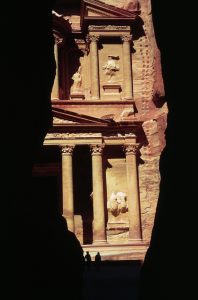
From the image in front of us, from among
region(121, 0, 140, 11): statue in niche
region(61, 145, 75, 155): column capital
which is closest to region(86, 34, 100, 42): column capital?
region(121, 0, 140, 11): statue in niche

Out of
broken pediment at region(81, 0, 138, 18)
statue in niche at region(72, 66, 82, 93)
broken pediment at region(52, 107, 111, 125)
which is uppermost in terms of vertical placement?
broken pediment at region(81, 0, 138, 18)

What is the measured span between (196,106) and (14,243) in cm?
266

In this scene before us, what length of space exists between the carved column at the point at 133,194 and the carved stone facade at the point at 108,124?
1.6 inches

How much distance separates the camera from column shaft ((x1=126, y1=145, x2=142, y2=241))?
2238 cm

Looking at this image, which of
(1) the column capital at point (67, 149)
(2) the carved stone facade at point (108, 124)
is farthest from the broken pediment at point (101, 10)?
(1) the column capital at point (67, 149)

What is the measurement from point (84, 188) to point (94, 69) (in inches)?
209

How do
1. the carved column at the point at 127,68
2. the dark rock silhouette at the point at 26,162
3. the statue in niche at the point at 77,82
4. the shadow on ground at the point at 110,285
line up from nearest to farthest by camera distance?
the dark rock silhouette at the point at 26,162
the shadow on ground at the point at 110,285
the carved column at the point at 127,68
the statue in niche at the point at 77,82

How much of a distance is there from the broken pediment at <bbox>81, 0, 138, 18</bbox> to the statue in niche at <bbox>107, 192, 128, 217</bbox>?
8.26 metres

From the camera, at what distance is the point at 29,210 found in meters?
7.45

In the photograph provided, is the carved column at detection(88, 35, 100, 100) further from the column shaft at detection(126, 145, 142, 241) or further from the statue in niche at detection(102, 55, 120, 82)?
the column shaft at detection(126, 145, 142, 241)

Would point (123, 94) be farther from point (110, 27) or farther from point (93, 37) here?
point (110, 27)

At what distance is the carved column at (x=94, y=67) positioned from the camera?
24578 mm

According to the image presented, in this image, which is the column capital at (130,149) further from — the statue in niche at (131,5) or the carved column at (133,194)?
the statue in niche at (131,5)

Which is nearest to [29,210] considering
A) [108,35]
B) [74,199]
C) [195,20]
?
[195,20]
